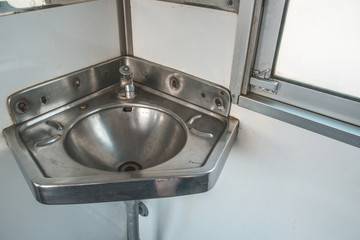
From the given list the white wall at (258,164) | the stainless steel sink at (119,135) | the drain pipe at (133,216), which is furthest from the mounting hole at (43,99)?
the drain pipe at (133,216)

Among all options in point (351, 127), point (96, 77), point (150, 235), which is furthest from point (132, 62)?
point (150, 235)

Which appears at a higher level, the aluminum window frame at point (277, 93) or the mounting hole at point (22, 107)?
the aluminum window frame at point (277, 93)

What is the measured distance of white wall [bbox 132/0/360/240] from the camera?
78cm

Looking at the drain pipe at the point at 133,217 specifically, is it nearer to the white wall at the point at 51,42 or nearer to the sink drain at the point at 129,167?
the sink drain at the point at 129,167

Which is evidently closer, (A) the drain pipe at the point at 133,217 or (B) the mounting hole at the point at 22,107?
(B) the mounting hole at the point at 22,107

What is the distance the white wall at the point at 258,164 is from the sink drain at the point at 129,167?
300mm

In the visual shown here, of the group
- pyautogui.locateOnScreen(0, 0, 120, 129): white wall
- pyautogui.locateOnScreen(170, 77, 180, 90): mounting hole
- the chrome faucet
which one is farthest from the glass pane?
pyautogui.locateOnScreen(0, 0, 120, 129): white wall

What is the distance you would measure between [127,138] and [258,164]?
45 centimetres

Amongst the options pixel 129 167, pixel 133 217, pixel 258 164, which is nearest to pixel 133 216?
pixel 133 217

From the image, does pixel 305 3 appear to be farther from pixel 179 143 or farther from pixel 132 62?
pixel 132 62

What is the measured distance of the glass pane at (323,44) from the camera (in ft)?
2.18

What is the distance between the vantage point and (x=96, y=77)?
1.04m

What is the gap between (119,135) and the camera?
1022 millimetres

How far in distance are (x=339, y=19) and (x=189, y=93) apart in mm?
485
